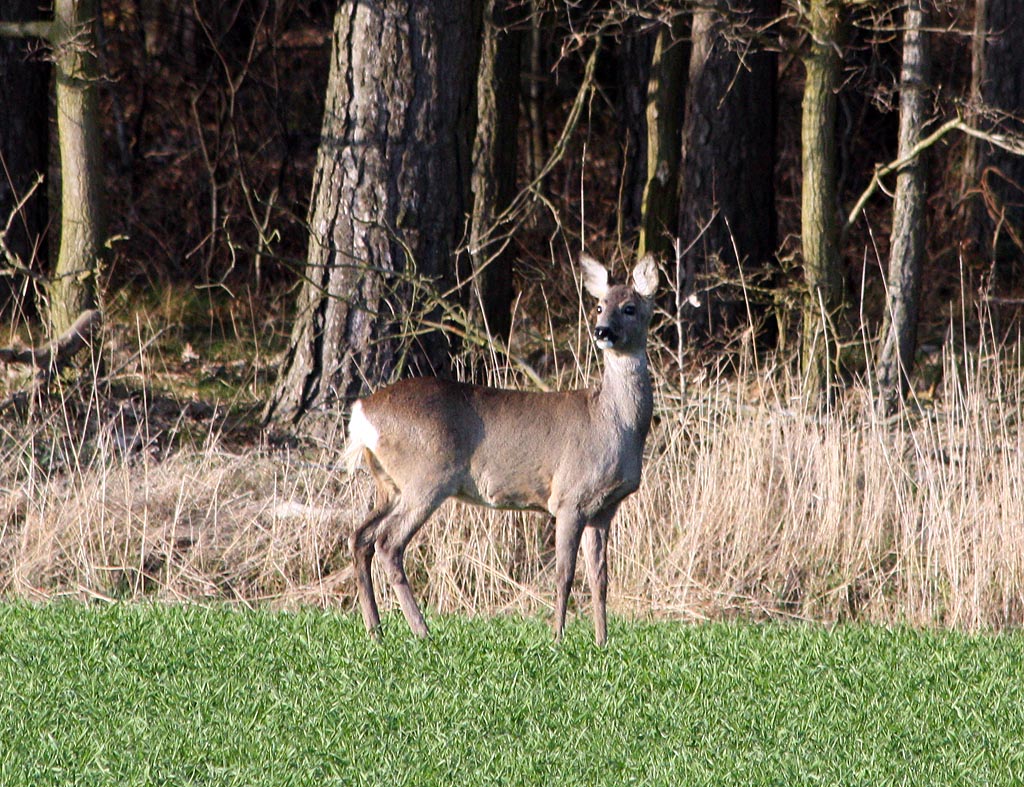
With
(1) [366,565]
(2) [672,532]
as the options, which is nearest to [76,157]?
(2) [672,532]

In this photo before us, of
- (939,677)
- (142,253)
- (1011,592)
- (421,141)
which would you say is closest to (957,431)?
(1011,592)

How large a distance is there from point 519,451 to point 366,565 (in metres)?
0.74

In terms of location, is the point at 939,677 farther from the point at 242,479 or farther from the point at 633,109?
the point at 633,109

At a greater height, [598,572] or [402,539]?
[402,539]

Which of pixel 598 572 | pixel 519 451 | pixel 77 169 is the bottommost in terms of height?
pixel 598 572

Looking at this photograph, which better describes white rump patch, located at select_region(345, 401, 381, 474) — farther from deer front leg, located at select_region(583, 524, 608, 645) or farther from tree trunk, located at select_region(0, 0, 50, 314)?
tree trunk, located at select_region(0, 0, 50, 314)

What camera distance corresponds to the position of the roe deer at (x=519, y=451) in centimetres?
579

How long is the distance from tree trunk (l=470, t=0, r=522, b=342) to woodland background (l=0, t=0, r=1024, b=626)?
2cm

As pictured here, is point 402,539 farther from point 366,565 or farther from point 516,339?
point 516,339

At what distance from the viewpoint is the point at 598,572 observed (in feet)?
19.6

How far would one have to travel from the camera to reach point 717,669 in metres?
5.47

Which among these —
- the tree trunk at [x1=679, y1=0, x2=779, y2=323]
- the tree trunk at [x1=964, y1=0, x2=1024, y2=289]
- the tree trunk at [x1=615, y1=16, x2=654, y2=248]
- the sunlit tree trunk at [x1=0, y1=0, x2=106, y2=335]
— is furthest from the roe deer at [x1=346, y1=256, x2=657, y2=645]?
the tree trunk at [x1=964, y1=0, x2=1024, y2=289]

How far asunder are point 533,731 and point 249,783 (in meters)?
0.93

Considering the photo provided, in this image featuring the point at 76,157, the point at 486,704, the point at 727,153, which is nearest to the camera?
the point at 486,704
